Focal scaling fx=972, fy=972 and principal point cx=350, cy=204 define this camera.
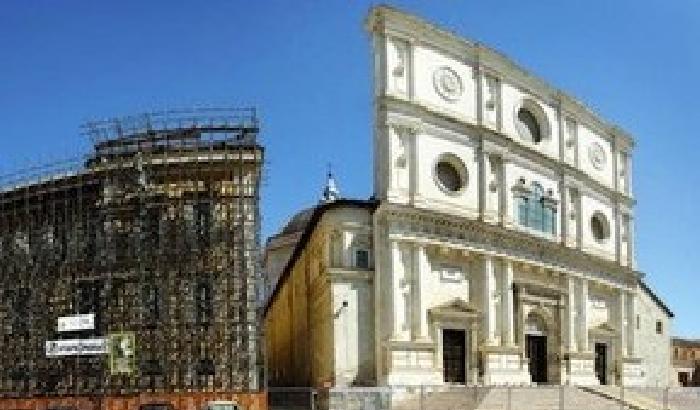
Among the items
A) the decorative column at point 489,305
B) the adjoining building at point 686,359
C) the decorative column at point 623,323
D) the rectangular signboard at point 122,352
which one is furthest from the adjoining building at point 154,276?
the adjoining building at point 686,359

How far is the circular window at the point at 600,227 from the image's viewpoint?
4962cm

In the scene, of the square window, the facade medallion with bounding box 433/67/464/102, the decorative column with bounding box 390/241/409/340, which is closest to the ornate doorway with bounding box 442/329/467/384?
the decorative column with bounding box 390/241/409/340

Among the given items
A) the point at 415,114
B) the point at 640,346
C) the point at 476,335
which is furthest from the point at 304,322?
the point at 640,346

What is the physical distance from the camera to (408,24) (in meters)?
38.8

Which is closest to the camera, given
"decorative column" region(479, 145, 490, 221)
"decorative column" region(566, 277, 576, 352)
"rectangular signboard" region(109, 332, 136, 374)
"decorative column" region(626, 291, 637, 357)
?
"rectangular signboard" region(109, 332, 136, 374)

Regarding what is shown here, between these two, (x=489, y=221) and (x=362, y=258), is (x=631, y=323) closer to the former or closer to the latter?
(x=489, y=221)

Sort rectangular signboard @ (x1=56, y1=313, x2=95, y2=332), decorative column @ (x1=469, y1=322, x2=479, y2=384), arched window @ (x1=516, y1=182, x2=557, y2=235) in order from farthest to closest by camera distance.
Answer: arched window @ (x1=516, y1=182, x2=557, y2=235) < decorative column @ (x1=469, y1=322, x2=479, y2=384) < rectangular signboard @ (x1=56, y1=313, x2=95, y2=332)

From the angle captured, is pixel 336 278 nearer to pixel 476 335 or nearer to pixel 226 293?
pixel 226 293

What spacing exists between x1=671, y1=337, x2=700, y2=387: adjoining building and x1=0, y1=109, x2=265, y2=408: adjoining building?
47466mm

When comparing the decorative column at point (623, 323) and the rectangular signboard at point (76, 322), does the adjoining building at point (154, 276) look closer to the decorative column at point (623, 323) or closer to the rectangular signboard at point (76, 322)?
the rectangular signboard at point (76, 322)

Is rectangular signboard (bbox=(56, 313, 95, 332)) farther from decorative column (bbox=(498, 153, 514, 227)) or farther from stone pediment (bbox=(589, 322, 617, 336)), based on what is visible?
stone pediment (bbox=(589, 322, 617, 336))

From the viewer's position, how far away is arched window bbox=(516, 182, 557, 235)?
43584mm

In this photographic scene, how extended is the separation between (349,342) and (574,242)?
15080 millimetres

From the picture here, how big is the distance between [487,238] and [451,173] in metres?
3.12
